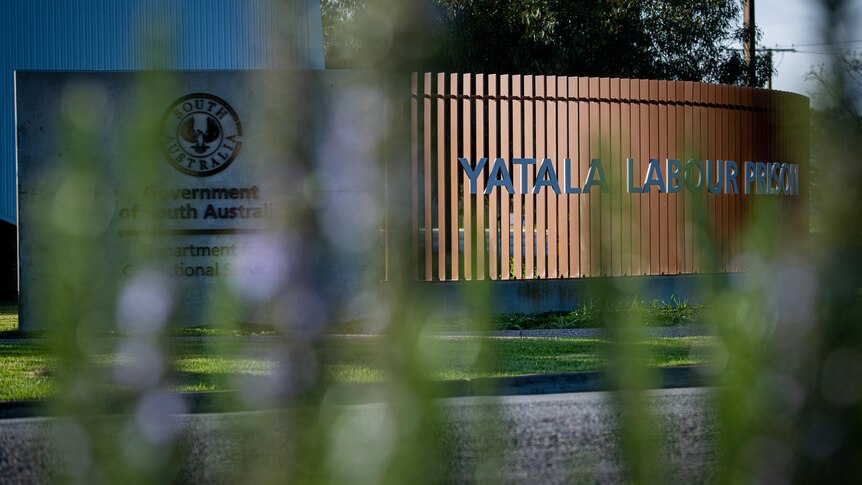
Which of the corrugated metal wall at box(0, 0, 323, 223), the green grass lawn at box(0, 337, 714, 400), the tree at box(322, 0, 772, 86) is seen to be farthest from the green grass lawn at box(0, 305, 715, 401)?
the tree at box(322, 0, 772, 86)

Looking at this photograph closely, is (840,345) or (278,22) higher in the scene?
(278,22)

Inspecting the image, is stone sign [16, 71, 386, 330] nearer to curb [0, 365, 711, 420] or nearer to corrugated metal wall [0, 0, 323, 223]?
curb [0, 365, 711, 420]

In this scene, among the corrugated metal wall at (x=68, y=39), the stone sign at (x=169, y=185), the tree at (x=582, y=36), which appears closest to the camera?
the stone sign at (x=169, y=185)

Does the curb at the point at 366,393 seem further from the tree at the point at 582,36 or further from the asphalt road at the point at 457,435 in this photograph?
the tree at the point at 582,36

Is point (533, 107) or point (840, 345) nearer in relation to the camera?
point (840, 345)

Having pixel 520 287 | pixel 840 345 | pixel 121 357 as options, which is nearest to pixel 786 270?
pixel 840 345

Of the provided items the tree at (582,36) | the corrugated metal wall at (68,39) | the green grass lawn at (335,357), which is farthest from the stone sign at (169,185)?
the tree at (582,36)

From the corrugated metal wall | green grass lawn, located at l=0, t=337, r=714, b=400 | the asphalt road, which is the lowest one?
the asphalt road

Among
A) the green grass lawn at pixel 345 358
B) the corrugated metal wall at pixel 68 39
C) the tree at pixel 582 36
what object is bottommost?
the green grass lawn at pixel 345 358

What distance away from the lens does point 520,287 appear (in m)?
11.7

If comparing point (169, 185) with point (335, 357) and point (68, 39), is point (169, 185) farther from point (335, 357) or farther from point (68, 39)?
point (68, 39)

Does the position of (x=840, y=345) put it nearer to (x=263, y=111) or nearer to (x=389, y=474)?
(x=389, y=474)

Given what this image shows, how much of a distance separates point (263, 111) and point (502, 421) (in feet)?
0.96

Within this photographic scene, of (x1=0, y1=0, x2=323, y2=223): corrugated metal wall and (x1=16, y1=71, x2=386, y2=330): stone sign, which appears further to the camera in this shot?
(x1=0, y1=0, x2=323, y2=223): corrugated metal wall
